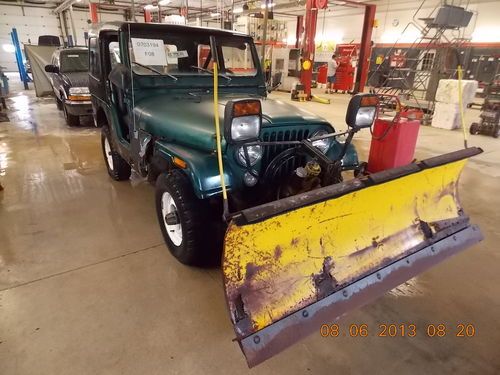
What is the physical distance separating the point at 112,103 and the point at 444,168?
2.92 m

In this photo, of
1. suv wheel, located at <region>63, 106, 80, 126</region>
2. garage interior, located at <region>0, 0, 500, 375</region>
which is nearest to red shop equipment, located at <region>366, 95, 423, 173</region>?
garage interior, located at <region>0, 0, 500, 375</region>

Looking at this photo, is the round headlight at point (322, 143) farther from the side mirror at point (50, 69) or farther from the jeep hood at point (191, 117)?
the side mirror at point (50, 69)

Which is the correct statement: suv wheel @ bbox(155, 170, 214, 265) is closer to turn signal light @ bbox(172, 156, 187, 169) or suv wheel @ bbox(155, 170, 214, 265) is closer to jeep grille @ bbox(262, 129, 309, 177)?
turn signal light @ bbox(172, 156, 187, 169)

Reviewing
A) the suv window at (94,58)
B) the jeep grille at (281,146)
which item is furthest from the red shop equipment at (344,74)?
the jeep grille at (281,146)

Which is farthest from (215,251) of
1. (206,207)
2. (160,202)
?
(160,202)

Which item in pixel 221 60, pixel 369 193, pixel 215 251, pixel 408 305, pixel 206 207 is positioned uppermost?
pixel 221 60

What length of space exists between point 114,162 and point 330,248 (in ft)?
9.79

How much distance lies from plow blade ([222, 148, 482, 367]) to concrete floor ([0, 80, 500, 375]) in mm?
271

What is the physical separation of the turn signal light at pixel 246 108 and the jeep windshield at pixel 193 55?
1084 mm

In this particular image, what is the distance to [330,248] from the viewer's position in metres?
1.79

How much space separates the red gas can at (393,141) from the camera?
3867 millimetres

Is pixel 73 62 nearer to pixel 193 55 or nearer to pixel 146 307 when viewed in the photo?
pixel 193 55

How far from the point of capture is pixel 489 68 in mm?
13820

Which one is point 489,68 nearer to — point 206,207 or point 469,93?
point 469,93
